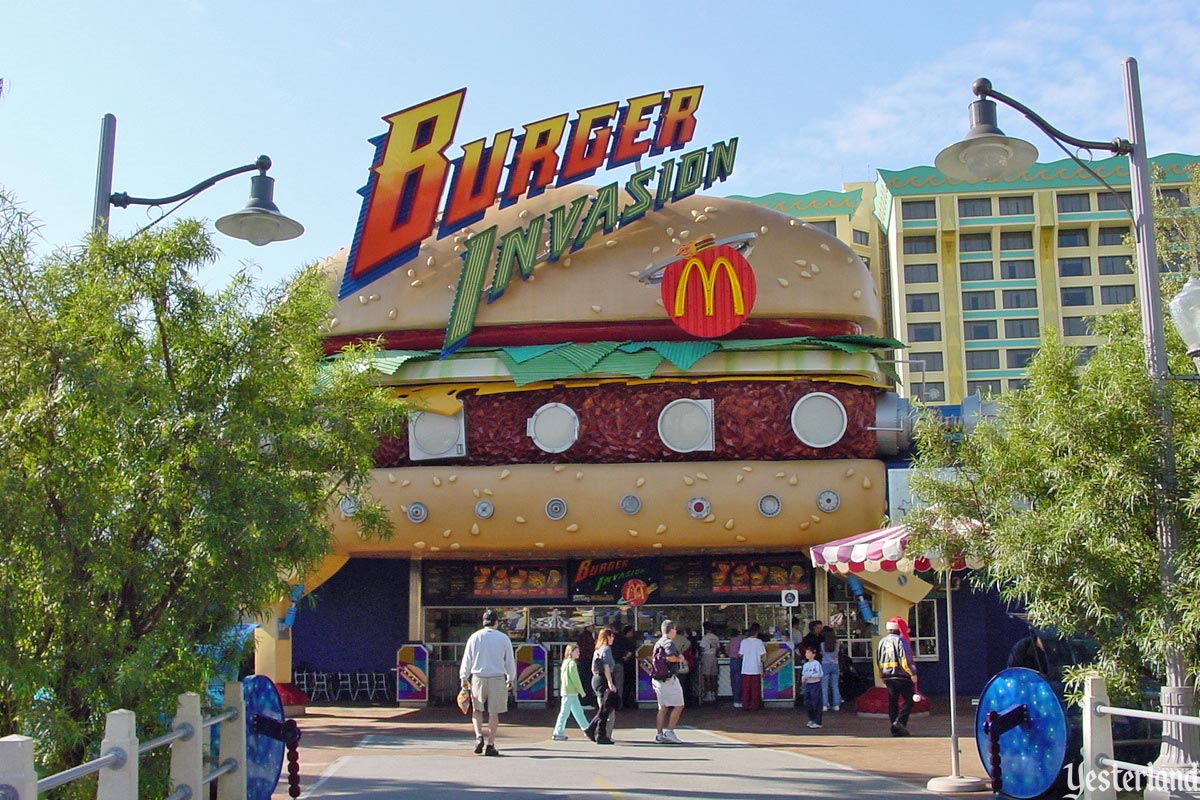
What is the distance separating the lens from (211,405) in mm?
8547

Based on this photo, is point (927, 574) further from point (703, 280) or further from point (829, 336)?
point (703, 280)

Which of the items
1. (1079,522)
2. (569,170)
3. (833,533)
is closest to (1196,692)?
(1079,522)

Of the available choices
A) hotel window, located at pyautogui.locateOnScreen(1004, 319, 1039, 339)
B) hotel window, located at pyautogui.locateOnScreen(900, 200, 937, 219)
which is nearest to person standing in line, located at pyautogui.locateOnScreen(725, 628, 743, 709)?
hotel window, located at pyautogui.locateOnScreen(900, 200, 937, 219)

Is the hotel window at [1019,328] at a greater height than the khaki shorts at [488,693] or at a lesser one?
greater

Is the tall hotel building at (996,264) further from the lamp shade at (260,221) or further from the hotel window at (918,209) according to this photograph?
the lamp shade at (260,221)

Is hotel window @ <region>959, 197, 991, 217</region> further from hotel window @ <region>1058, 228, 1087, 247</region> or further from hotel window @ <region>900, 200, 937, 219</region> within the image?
hotel window @ <region>1058, 228, 1087, 247</region>

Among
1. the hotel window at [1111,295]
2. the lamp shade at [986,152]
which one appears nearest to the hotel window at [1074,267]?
the hotel window at [1111,295]

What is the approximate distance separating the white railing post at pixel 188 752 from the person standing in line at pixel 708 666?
14244mm

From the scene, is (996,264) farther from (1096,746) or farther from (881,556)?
(1096,746)

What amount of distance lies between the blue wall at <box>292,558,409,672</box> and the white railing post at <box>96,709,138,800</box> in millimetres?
17136

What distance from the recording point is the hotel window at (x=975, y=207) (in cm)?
7031

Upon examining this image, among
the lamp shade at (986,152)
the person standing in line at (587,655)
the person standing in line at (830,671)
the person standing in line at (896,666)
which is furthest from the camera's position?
the person standing in line at (587,655)

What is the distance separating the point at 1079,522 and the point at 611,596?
1505 cm

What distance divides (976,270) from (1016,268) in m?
2.35
